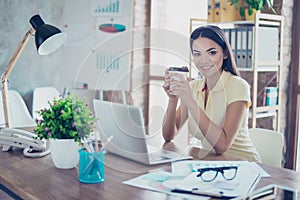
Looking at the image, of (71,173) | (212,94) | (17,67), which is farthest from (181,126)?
(17,67)

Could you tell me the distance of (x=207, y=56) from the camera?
6.49ft

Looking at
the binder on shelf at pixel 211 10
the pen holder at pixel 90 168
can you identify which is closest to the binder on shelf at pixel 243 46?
the binder on shelf at pixel 211 10

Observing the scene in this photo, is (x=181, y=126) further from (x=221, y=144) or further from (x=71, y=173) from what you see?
(x=71, y=173)

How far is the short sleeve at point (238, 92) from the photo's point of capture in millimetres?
1928

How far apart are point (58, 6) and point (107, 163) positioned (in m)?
2.76

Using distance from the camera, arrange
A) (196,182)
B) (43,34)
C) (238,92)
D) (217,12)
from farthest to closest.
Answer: (217,12)
(238,92)
(43,34)
(196,182)

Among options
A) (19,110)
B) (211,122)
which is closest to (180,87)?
(211,122)

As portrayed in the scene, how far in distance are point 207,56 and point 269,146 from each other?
0.53 metres

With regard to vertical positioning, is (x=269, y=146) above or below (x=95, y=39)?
below

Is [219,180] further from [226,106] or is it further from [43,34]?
[43,34]

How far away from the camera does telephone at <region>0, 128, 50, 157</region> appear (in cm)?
173

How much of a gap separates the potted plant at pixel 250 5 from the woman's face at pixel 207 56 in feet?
4.27

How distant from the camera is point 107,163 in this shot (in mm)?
1570

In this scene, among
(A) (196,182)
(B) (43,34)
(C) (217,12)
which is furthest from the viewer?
(C) (217,12)
